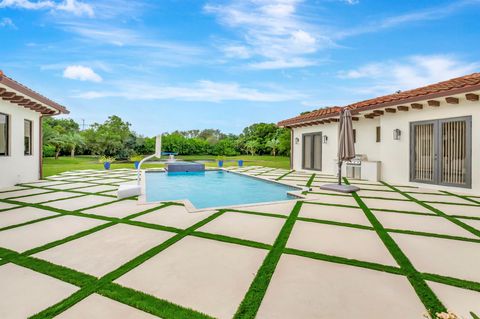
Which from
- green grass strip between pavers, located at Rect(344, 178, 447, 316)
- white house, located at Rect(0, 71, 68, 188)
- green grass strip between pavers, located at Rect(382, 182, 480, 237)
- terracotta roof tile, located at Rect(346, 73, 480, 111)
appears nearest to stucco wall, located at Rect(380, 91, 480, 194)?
terracotta roof tile, located at Rect(346, 73, 480, 111)

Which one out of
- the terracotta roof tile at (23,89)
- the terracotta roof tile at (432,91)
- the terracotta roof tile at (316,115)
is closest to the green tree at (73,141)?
the terracotta roof tile at (23,89)

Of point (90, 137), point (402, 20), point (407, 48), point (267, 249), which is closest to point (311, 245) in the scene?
point (267, 249)

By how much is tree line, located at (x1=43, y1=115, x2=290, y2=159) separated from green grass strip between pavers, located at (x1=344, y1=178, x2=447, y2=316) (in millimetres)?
23444

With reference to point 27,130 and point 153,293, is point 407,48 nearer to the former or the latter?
point 153,293

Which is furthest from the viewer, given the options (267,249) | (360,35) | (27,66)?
(27,66)

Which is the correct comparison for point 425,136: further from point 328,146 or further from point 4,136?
point 4,136

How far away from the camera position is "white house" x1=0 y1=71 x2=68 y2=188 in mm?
7121

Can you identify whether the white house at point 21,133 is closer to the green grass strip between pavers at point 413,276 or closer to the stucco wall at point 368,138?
the green grass strip between pavers at point 413,276

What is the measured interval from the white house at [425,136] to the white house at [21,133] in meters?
10.7

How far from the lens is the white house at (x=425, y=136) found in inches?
249

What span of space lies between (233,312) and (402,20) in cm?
1449

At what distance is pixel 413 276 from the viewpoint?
211cm

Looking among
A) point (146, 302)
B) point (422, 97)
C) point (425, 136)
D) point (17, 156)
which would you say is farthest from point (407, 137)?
point (17, 156)

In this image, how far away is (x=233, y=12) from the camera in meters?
11.3
